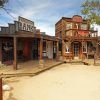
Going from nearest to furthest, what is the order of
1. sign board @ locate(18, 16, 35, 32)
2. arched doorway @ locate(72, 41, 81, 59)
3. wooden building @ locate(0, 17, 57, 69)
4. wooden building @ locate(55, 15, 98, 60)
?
wooden building @ locate(0, 17, 57, 69) < sign board @ locate(18, 16, 35, 32) < wooden building @ locate(55, 15, 98, 60) < arched doorway @ locate(72, 41, 81, 59)

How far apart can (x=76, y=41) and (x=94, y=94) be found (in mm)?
21613

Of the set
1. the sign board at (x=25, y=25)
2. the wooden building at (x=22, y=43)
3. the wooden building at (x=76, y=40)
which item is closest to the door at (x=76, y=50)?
the wooden building at (x=76, y=40)

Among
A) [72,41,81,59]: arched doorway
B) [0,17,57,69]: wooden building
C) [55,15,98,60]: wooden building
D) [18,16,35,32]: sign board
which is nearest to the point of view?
[0,17,57,69]: wooden building

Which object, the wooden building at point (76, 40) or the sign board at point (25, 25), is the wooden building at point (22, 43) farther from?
the wooden building at point (76, 40)

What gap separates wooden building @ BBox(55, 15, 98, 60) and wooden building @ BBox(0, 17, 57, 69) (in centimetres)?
184

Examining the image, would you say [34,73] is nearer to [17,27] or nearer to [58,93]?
[58,93]

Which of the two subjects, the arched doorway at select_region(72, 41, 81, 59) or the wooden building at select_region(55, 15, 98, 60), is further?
the arched doorway at select_region(72, 41, 81, 59)

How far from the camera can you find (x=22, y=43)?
25.3 meters

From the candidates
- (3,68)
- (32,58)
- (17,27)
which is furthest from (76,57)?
(3,68)

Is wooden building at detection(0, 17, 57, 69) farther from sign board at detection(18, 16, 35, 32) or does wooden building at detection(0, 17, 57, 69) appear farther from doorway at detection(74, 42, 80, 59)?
doorway at detection(74, 42, 80, 59)

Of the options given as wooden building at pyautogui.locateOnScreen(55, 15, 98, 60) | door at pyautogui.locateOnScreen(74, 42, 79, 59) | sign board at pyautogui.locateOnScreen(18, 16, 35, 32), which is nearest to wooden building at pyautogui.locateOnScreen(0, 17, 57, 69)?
sign board at pyautogui.locateOnScreen(18, 16, 35, 32)

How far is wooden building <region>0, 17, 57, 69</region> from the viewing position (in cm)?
1897

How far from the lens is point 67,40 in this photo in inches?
1235

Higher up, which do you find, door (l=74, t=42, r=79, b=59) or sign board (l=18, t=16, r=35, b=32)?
sign board (l=18, t=16, r=35, b=32)
